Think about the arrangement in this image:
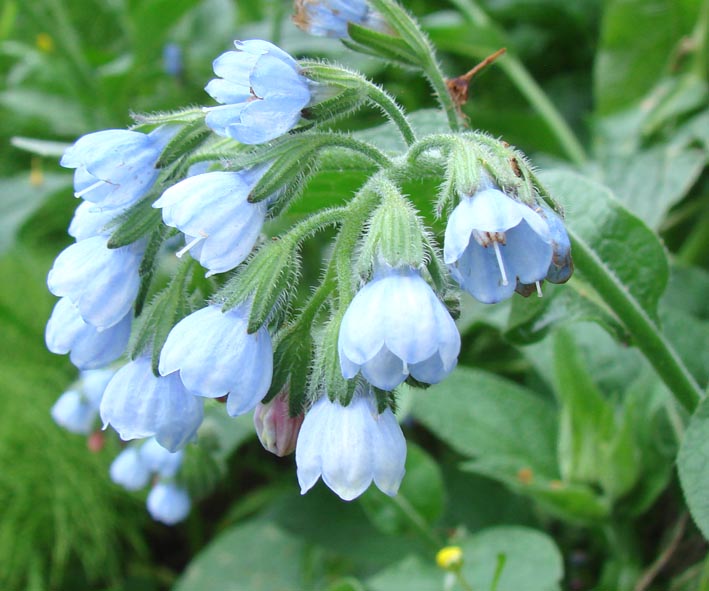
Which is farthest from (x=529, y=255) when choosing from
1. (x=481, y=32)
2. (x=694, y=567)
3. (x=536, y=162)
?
(x=481, y=32)

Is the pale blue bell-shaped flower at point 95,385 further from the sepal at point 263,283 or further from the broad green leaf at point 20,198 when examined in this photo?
the sepal at point 263,283

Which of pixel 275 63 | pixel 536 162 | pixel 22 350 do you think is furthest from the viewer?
pixel 22 350

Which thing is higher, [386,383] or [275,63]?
[275,63]

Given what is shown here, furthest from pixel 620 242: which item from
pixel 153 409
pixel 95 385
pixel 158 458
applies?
pixel 95 385

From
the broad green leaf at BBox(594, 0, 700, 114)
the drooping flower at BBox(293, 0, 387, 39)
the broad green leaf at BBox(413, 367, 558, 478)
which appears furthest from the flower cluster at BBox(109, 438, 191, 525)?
the broad green leaf at BBox(594, 0, 700, 114)

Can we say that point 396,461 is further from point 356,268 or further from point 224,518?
point 224,518

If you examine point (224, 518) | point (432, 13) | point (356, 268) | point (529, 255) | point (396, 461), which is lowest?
point (224, 518)

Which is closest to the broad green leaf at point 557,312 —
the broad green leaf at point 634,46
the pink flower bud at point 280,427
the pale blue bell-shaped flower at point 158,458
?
the pink flower bud at point 280,427
